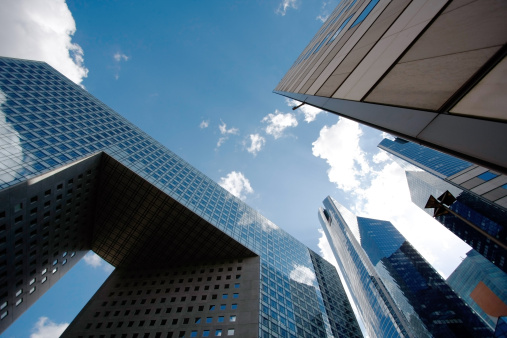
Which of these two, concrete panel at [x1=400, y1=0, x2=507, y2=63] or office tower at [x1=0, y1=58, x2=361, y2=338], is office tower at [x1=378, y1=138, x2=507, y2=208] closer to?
concrete panel at [x1=400, y1=0, x2=507, y2=63]

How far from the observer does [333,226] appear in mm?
176750

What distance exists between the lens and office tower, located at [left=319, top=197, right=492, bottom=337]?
90.4 m

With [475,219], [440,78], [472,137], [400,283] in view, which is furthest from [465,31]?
[400,283]

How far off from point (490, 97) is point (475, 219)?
111 meters

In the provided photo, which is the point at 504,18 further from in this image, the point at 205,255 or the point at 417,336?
the point at 417,336

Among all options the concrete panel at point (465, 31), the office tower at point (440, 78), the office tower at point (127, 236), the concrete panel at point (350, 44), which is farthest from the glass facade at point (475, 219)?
the concrete panel at point (465, 31)

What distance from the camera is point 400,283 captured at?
369ft

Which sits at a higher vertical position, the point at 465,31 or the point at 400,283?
the point at 400,283

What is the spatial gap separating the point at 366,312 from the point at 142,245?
12458 centimetres

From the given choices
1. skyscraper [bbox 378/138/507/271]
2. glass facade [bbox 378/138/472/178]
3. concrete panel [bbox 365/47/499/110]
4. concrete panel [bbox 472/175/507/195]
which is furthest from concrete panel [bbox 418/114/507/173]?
glass facade [bbox 378/138/472/178]

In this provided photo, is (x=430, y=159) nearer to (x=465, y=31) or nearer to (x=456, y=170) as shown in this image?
(x=456, y=170)

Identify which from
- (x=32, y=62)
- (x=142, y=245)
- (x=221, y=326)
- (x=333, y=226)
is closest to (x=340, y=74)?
(x=221, y=326)

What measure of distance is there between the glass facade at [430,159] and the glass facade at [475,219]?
6.00 meters

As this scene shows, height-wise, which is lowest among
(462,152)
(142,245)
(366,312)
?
(462,152)
